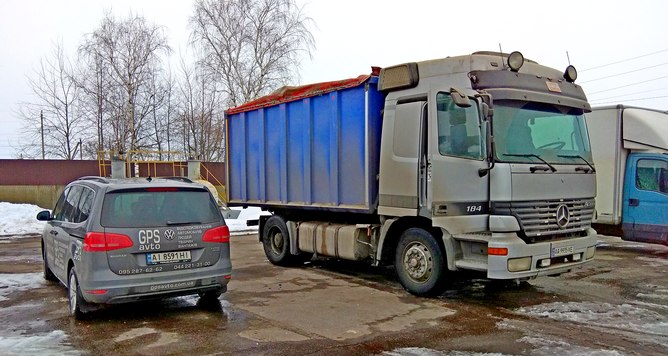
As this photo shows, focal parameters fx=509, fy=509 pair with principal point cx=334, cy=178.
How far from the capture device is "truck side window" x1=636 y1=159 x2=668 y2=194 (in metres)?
10.6

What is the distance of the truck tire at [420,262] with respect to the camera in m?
6.96

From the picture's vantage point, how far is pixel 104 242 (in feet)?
18.7

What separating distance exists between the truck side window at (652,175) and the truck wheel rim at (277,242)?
25.2 ft

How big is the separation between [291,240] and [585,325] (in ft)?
18.4

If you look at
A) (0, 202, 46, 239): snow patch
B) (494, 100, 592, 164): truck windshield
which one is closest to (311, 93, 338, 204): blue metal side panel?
(494, 100, 592, 164): truck windshield

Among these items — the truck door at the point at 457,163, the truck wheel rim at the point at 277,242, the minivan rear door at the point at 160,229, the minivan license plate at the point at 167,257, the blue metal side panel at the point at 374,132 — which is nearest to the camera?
the minivan rear door at the point at 160,229

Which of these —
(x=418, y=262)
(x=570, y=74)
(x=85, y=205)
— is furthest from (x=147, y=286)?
(x=570, y=74)

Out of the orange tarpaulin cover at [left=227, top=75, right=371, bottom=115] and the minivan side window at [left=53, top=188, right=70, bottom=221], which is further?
the orange tarpaulin cover at [left=227, top=75, right=371, bottom=115]

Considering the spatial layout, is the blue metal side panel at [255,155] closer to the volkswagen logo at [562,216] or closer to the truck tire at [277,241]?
the truck tire at [277,241]

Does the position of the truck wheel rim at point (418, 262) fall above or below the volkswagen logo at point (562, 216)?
below

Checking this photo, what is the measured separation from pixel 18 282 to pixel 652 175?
12.3 meters

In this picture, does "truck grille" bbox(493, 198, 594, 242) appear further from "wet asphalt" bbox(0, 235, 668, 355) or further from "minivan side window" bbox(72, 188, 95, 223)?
"minivan side window" bbox(72, 188, 95, 223)

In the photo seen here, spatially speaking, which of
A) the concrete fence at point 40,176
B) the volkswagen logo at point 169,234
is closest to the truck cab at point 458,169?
the volkswagen logo at point 169,234

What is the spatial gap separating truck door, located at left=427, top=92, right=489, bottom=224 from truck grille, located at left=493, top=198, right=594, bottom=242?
0.32 meters
